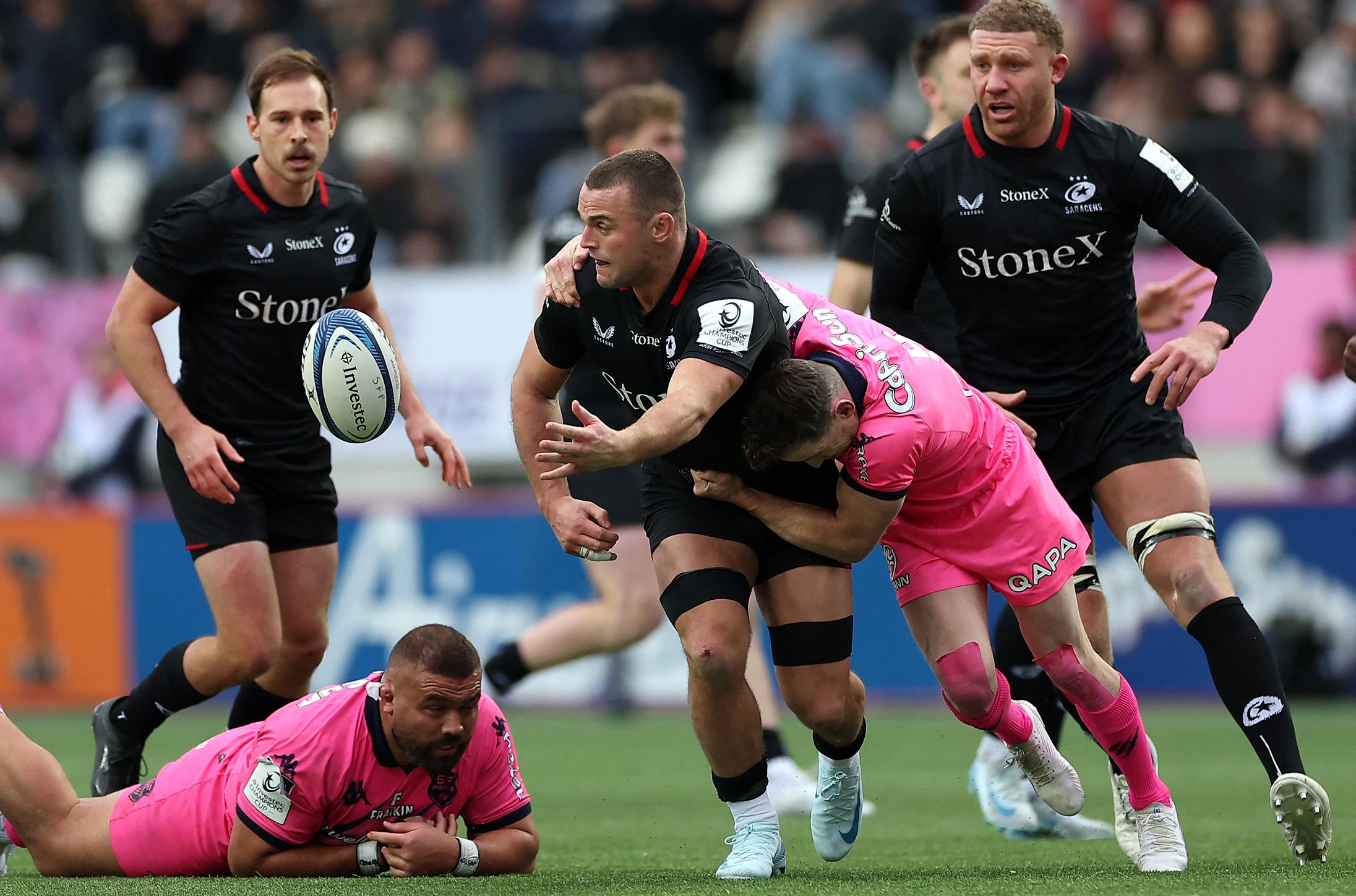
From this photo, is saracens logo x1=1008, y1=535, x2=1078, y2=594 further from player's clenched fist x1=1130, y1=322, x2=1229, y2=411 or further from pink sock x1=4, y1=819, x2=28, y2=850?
pink sock x1=4, y1=819, x2=28, y2=850

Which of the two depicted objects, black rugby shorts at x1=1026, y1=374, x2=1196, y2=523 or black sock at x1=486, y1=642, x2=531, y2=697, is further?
black sock at x1=486, y1=642, x2=531, y2=697

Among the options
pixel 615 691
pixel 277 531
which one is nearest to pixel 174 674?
pixel 277 531

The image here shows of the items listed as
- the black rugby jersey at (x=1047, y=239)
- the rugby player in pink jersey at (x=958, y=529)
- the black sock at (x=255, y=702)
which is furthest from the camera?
the black sock at (x=255, y=702)

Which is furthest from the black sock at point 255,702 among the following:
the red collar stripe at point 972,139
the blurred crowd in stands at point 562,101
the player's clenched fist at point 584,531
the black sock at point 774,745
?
the blurred crowd in stands at point 562,101

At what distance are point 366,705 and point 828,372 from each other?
63.3 inches

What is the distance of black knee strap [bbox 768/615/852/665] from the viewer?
549 cm

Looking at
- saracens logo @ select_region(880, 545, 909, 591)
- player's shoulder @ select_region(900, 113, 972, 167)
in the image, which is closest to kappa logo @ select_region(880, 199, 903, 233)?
player's shoulder @ select_region(900, 113, 972, 167)

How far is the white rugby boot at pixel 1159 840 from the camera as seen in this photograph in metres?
5.32

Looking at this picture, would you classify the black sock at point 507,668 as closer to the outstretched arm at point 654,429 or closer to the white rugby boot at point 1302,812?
the outstretched arm at point 654,429

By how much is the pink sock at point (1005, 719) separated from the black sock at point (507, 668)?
10.3ft

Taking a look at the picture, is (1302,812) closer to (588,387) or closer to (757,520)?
(757,520)

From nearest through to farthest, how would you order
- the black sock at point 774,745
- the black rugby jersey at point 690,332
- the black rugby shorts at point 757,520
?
the black rugby jersey at point 690,332 → the black rugby shorts at point 757,520 → the black sock at point 774,745

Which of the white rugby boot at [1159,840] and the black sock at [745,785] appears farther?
the black sock at [745,785]

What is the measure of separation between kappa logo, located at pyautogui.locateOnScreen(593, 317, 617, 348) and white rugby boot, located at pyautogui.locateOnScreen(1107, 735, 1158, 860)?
1978 mm
